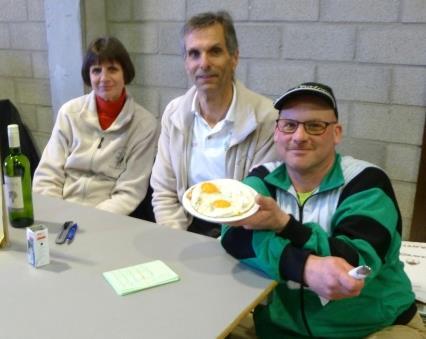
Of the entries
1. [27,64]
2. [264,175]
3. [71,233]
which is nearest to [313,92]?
[264,175]

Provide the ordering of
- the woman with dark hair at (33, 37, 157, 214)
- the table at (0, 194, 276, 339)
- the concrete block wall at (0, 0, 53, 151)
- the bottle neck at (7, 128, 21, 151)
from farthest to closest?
the concrete block wall at (0, 0, 53, 151) → the woman with dark hair at (33, 37, 157, 214) → the bottle neck at (7, 128, 21, 151) → the table at (0, 194, 276, 339)

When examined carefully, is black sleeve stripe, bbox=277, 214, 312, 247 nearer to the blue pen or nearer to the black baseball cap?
the black baseball cap

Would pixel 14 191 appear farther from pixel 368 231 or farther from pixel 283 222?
pixel 368 231

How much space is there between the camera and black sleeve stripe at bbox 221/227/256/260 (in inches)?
47.6

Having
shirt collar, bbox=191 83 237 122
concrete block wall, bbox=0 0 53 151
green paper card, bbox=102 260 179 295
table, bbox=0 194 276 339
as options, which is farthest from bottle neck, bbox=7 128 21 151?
concrete block wall, bbox=0 0 53 151

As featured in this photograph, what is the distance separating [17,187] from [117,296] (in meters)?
0.56

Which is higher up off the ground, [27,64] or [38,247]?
[27,64]

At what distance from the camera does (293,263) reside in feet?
3.67

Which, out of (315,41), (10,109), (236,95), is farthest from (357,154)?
(10,109)

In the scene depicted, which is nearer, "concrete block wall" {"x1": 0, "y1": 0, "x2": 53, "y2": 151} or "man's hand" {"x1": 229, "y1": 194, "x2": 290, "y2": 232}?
"man's hand" {"x1": 229, "y1": 194, "x2": 290, "y2": 232}

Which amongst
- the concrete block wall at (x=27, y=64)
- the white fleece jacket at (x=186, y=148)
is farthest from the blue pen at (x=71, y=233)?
the concrete block wall at (x=27, y=64)

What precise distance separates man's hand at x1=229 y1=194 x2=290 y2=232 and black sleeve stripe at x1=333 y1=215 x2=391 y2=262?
0.16 m

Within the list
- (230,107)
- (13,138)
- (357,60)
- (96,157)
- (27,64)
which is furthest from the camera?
(27,64)

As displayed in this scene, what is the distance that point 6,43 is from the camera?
11.3 feet
